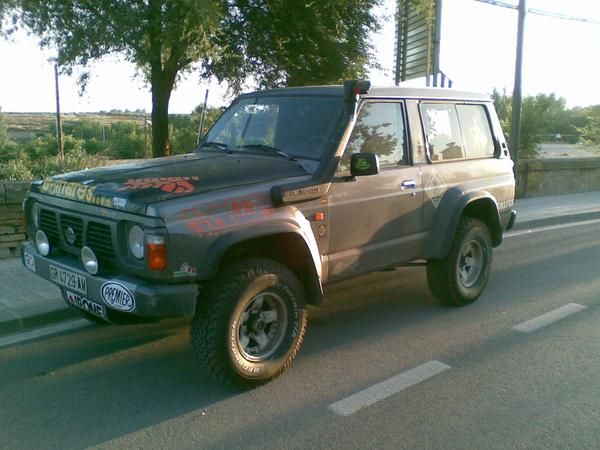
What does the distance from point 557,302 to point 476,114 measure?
6.76 feet

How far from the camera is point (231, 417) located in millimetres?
3496

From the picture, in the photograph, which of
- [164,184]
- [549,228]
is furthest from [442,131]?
[549,228]

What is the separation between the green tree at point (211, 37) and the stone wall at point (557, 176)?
16.1 ft

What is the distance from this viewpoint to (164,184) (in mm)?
3609

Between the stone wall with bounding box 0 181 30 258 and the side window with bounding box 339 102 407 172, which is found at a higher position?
the side window with bounding box 339 102 407 172

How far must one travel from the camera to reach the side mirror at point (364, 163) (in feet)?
13.3

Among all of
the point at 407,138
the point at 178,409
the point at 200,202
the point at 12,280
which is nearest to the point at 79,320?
the point at 12,280

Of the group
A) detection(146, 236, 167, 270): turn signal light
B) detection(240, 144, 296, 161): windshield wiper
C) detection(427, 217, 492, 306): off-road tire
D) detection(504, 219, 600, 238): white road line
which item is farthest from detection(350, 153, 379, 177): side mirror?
detection(504, 219, 600, 238): white road line

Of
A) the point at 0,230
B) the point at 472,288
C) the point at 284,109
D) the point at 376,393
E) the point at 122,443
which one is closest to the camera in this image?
the point at 122,443

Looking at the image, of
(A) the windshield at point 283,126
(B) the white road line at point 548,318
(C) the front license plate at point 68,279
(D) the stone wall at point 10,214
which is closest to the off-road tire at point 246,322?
(C) the front license plate at point 68,279

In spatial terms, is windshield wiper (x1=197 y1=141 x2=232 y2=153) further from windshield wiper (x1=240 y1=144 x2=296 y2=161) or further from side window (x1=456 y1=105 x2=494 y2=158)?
side window (x1=456 y1=105 x2=494 y2=158)

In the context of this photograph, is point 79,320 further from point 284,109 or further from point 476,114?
point 476,114

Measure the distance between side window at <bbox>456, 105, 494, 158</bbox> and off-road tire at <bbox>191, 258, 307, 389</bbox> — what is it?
260 cm

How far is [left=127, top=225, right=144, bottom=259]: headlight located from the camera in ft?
11.1
